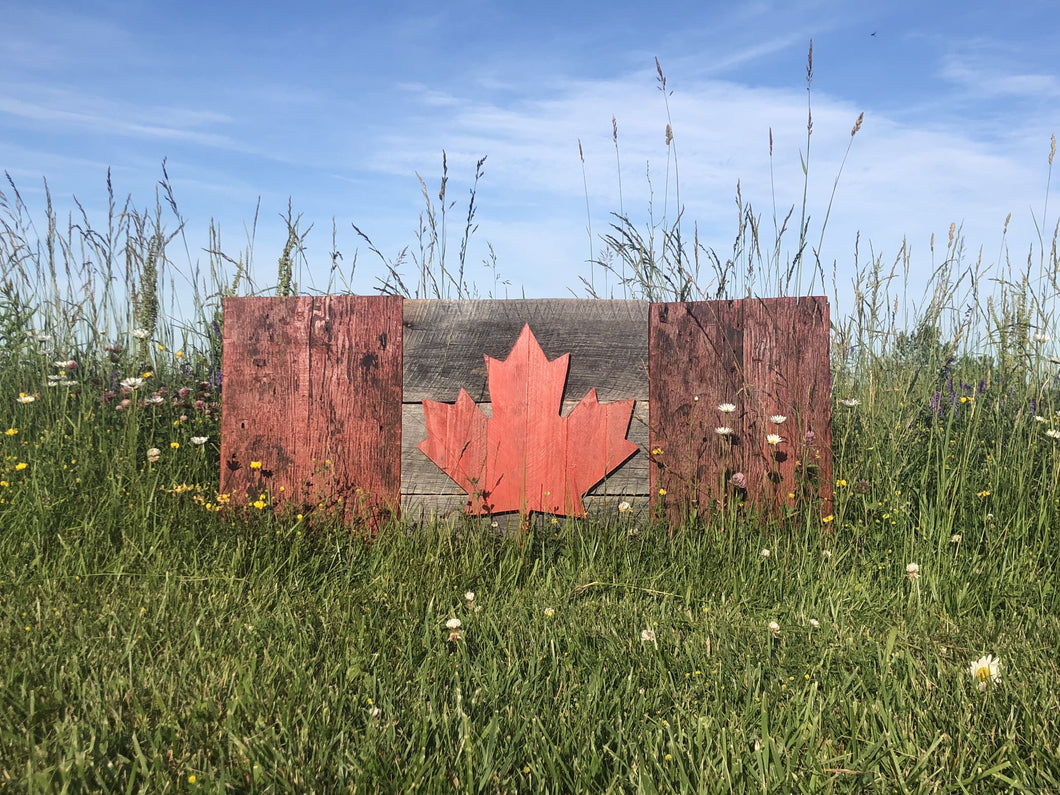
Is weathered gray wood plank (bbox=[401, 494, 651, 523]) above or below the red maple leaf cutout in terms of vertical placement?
below

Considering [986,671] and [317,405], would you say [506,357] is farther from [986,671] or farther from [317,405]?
[986,671]

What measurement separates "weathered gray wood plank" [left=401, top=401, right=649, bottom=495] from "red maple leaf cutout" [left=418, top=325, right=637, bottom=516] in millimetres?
37

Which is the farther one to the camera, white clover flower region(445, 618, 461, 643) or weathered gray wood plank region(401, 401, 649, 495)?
weathered gray wood plank region(401, 401, 649, 495)

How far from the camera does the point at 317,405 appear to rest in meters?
3.48

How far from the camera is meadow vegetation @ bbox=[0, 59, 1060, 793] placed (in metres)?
1.72

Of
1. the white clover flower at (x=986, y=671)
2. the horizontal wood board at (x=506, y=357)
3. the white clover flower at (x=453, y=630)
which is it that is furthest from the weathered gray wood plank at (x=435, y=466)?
the white clover flower at (x=986, y=671)

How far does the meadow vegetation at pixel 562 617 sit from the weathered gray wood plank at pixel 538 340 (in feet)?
1.22

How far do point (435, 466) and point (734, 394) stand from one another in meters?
1.30

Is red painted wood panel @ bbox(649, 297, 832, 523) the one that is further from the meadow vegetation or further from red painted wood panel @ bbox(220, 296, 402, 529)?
red painted wood panel @ bbox(220, 296, 402, 529)

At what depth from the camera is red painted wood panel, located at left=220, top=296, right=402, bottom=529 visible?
3459 millimetres

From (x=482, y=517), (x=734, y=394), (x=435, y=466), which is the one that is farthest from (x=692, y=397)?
(x=435, y=466)

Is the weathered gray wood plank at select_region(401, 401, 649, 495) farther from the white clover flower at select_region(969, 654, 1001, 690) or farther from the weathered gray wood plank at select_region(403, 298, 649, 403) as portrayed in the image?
the white clover flower at select_region(969, 654, 1001, 690)

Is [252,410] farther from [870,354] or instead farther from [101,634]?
[870,354]

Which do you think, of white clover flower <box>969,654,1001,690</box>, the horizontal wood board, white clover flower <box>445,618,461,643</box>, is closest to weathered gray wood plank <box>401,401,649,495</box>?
the horizontal wood board
